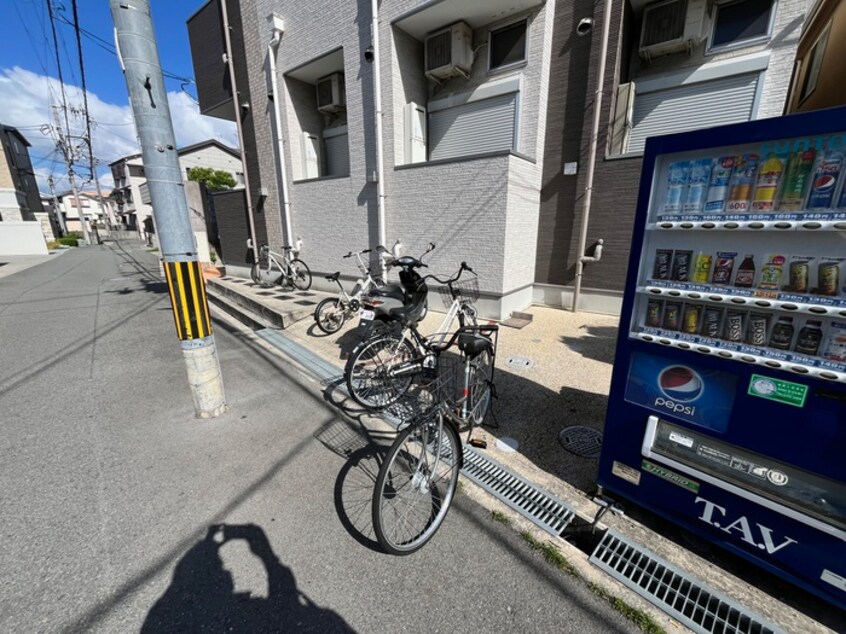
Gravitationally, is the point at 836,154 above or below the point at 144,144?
below

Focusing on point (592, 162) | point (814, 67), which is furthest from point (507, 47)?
point (814, 67)

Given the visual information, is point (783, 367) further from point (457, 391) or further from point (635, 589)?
point (457, 391)

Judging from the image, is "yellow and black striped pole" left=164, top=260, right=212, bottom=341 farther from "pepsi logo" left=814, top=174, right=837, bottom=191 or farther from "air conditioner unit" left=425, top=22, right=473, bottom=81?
"air conditioner unit" left=425, top=22, right=473, bottom=81

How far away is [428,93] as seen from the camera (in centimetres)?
778

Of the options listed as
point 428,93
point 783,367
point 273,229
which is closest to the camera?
point 783,367

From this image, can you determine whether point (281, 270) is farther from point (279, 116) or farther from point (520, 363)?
point (520, 363)

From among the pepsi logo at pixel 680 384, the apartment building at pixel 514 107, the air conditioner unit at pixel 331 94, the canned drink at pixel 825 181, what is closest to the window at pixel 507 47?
the apartment building at pixel 514 107

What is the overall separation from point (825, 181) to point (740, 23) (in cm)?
682

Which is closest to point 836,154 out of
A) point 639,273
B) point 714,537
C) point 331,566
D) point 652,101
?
point 639,273

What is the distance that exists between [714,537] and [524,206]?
572cm

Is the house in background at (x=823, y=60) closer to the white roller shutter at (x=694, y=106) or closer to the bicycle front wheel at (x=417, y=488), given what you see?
the white roller shutter at (x=694, y=106)

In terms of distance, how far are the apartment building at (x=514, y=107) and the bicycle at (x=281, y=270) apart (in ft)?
4.36

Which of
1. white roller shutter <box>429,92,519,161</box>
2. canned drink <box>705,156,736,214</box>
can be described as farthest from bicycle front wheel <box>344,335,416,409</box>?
white roller shutter <box>429,92,519,161</box>

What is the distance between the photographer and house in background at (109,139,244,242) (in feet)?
92.6
